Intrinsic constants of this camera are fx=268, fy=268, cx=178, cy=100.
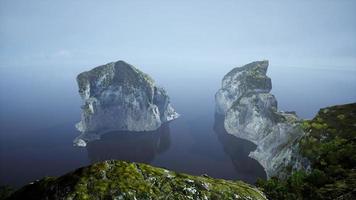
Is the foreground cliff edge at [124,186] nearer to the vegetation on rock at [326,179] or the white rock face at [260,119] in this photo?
the vegetation on rock at [326,179]

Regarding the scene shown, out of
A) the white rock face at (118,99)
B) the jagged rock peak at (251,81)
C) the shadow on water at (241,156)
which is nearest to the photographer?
the shadow on water at (241,156)

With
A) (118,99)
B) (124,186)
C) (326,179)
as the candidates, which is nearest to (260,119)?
(118,99)

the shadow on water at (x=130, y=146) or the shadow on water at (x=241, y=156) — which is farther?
the shadow on water at (x=130, y=146)

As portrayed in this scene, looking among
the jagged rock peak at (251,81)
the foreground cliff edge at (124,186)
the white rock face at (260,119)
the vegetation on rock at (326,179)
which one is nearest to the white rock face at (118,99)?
the white rock face at (260,119)

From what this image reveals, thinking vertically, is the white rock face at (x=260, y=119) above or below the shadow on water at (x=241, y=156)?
above

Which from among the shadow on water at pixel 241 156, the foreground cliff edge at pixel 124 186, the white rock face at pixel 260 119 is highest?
the foreground cliff edge at pixel 124 186

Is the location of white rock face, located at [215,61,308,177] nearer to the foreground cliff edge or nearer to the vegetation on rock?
the vegetation on rock

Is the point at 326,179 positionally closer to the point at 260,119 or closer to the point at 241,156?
the point at 241,156

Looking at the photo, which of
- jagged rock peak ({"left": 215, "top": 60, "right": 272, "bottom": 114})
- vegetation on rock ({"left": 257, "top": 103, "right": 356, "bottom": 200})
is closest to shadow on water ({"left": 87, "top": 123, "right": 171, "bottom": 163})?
jagged rock peak ({"left": 215, "top": 60, "right": 272, "bottom": 114})
